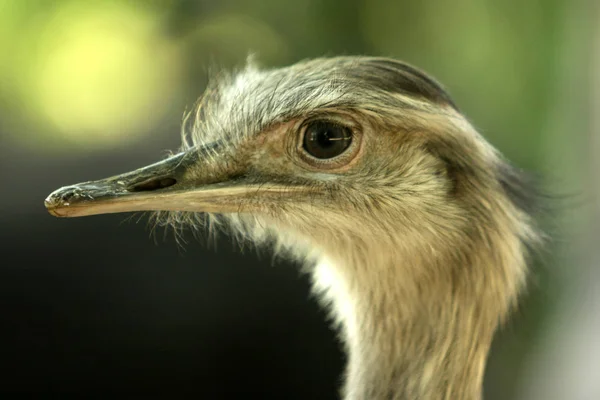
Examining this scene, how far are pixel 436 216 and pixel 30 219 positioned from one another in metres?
1.13

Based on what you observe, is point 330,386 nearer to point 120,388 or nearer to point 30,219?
point 120,388

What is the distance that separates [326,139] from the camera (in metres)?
0.89

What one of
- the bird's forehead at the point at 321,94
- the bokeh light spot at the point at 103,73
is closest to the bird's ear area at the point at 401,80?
the bird's forehead at the point at 321,94

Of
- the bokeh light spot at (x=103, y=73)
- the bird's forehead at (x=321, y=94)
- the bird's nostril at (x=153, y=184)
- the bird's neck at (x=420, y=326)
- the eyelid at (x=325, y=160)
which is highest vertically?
the bokeh light spot at (x=103, y=73)

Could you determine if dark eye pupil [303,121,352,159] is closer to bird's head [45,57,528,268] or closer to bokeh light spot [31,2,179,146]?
bird's head [45,57,528,268]

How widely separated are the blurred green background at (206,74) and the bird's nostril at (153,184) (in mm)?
463

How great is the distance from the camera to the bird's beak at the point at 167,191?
31.5 inches

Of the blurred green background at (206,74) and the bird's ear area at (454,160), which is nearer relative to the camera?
the bird's ear area at (454,160)

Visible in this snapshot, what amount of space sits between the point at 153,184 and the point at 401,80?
357mm

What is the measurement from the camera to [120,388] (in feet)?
5.85

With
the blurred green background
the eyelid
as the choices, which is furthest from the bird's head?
the blurred green background

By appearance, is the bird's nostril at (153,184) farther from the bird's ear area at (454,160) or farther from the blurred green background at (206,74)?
the blurred green background at (206,74)

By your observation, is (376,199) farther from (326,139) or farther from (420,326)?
(420,326)

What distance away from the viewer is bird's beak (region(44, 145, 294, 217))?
2.63ft
